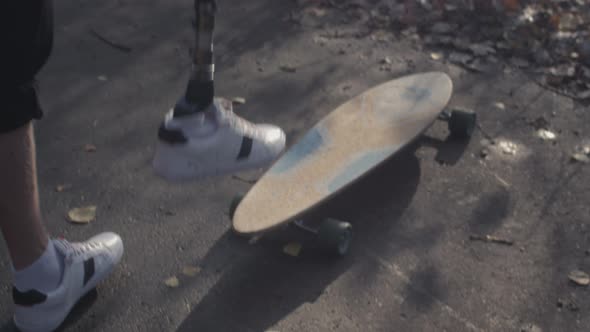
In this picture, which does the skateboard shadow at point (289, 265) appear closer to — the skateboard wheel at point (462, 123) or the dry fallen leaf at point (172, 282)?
the dry fallen leaf at point (172, 282)

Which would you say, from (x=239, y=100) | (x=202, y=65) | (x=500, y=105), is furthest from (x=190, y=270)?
(x=500, y=105)

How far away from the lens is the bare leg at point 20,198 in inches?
80.7

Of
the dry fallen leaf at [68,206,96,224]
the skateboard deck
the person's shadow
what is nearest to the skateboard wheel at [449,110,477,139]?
the skateboard deck

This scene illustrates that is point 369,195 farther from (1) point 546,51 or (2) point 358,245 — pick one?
(1) point 546,51

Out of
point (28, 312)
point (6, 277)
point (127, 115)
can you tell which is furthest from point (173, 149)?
point (127, 115)

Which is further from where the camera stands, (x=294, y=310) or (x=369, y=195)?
(x=369, y=195)

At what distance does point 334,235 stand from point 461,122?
1.16 m

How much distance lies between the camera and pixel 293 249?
291cm

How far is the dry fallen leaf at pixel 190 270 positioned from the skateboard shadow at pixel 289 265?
0.14 ft

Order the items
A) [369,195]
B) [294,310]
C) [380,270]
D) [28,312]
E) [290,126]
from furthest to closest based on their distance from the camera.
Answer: [290,126] → [369,195] → [380,270] → [294,310] → [28,312]

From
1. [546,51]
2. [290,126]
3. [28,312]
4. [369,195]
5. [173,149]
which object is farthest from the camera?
[546,51]

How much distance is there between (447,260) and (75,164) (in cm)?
177

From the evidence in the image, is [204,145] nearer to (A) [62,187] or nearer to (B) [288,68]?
(A) [62,187]

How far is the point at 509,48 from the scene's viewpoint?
460 cm
